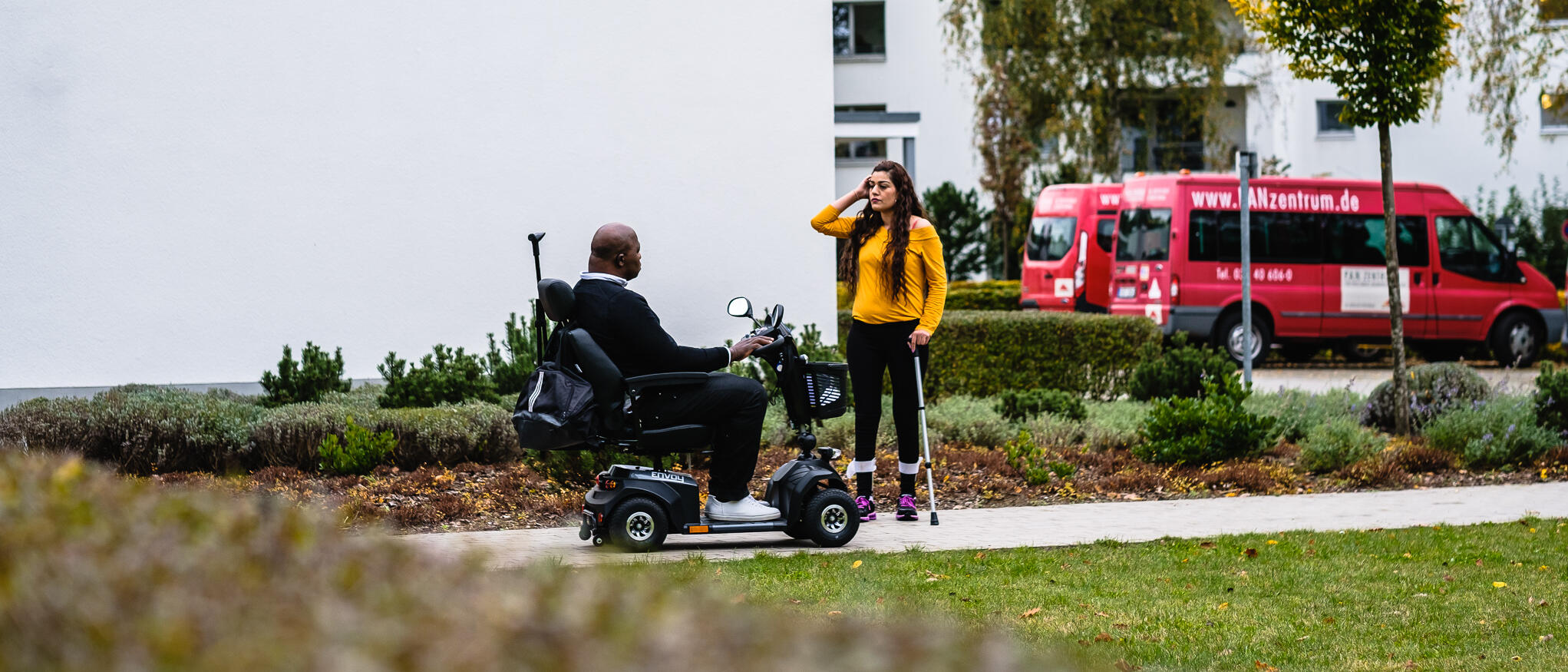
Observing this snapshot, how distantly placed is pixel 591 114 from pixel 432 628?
1047 centimetres

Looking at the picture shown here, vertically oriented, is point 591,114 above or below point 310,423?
above

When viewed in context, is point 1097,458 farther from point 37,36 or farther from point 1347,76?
point 37,36

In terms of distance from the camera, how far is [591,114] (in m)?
11.6

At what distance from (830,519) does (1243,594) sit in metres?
1.98

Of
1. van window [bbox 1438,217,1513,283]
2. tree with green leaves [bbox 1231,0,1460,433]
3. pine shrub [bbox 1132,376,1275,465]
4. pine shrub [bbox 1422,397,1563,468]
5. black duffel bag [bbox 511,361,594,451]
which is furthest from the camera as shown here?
van window [bbox 1438,217,1513,283]

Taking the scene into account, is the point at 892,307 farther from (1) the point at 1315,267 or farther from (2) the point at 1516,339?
(2) the point at 1516,339

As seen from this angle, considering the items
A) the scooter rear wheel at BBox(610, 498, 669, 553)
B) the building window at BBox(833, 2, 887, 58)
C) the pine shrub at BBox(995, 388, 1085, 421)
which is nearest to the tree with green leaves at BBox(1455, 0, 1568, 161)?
the pine shrub at BBox(995, 388, 1085, 421)

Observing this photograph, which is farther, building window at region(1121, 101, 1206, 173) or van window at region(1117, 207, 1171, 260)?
building window at region(1121, 101, 1206, 173)

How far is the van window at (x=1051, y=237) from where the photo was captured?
24.1 m

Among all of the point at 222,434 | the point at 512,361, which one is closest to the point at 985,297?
the point at 512,361

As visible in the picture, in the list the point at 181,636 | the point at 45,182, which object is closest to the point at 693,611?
Result: the point at 181,636

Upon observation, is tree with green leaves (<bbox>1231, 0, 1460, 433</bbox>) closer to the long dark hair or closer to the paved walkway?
the paved walkway

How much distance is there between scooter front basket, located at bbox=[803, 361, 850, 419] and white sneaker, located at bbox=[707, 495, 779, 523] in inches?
20.2

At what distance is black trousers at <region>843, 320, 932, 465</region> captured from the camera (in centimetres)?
771
